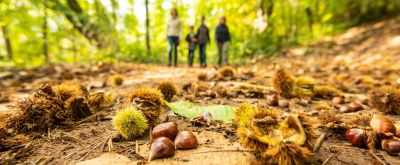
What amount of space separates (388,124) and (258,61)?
365 inches

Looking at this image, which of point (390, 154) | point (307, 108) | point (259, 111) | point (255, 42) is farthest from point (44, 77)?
point (255, 42)

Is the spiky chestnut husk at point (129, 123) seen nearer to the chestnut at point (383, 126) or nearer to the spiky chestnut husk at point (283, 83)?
the chestnut at point (383, 126)

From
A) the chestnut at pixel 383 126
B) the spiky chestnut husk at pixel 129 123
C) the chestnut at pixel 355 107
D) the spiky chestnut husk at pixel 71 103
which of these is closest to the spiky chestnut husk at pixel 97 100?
the spiky chestnut husk at pixel 71 103

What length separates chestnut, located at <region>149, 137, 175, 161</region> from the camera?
1.40 meters

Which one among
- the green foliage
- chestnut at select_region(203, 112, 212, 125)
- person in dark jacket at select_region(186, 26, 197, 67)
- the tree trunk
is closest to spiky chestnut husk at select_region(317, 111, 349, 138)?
the green foliage

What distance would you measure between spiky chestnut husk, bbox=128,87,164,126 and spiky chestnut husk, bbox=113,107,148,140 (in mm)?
112

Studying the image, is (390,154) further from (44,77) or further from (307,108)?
(44,77)

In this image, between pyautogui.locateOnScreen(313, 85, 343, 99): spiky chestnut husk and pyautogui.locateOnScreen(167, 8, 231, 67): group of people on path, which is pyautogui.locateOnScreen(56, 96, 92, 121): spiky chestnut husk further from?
pyautogui.locateOnScreen(167, 8, 231, 67): group of people on path

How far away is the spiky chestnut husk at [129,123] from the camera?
63.6 inches

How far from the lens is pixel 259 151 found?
1272 mm

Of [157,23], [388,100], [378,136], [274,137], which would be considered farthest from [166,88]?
[157,23]

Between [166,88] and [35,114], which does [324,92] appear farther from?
[35,114]

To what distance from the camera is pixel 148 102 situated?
6.00 feet

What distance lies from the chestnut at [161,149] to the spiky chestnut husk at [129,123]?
0.25 meters
